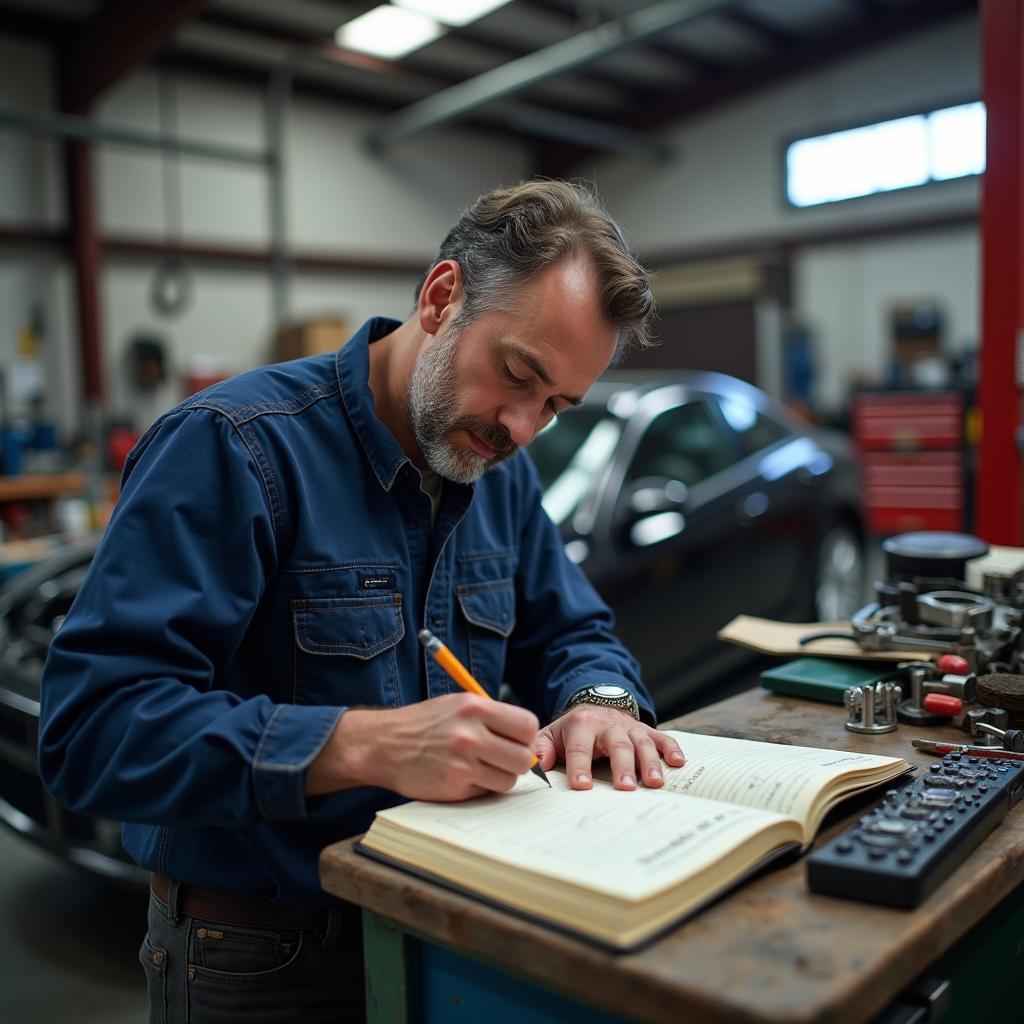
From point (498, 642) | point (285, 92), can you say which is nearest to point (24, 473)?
point (285, 92)

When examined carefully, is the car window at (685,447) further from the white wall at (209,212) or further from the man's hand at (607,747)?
the white wall at (209,212)

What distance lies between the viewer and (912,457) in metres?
6.80

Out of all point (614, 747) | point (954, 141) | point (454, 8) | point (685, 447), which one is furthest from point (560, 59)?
point (614, 747)

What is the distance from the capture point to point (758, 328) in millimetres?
8062

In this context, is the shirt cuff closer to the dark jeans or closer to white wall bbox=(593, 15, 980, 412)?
the dark jeans

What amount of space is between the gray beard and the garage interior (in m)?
1.68

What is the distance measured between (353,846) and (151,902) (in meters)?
0.41

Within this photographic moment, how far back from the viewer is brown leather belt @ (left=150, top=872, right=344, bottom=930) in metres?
1.06

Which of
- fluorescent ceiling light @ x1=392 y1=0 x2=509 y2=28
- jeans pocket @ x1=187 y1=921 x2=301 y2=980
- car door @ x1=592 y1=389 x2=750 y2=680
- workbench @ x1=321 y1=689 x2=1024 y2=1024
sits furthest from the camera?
fluorescent ceiling light @ x1=392 y1=0 x2=509 y2=28

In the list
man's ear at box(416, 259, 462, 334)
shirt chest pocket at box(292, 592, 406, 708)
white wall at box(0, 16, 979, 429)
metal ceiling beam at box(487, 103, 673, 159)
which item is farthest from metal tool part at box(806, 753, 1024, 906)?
metal ceiling beam at box(487, 103, 673, 159)

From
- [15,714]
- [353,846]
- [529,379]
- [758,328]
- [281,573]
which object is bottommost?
[15,714]

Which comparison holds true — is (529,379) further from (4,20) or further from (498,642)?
(4,20)

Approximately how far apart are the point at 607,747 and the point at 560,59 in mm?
A: 6095

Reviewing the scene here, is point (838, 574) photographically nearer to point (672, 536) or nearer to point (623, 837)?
point (672, 536)
